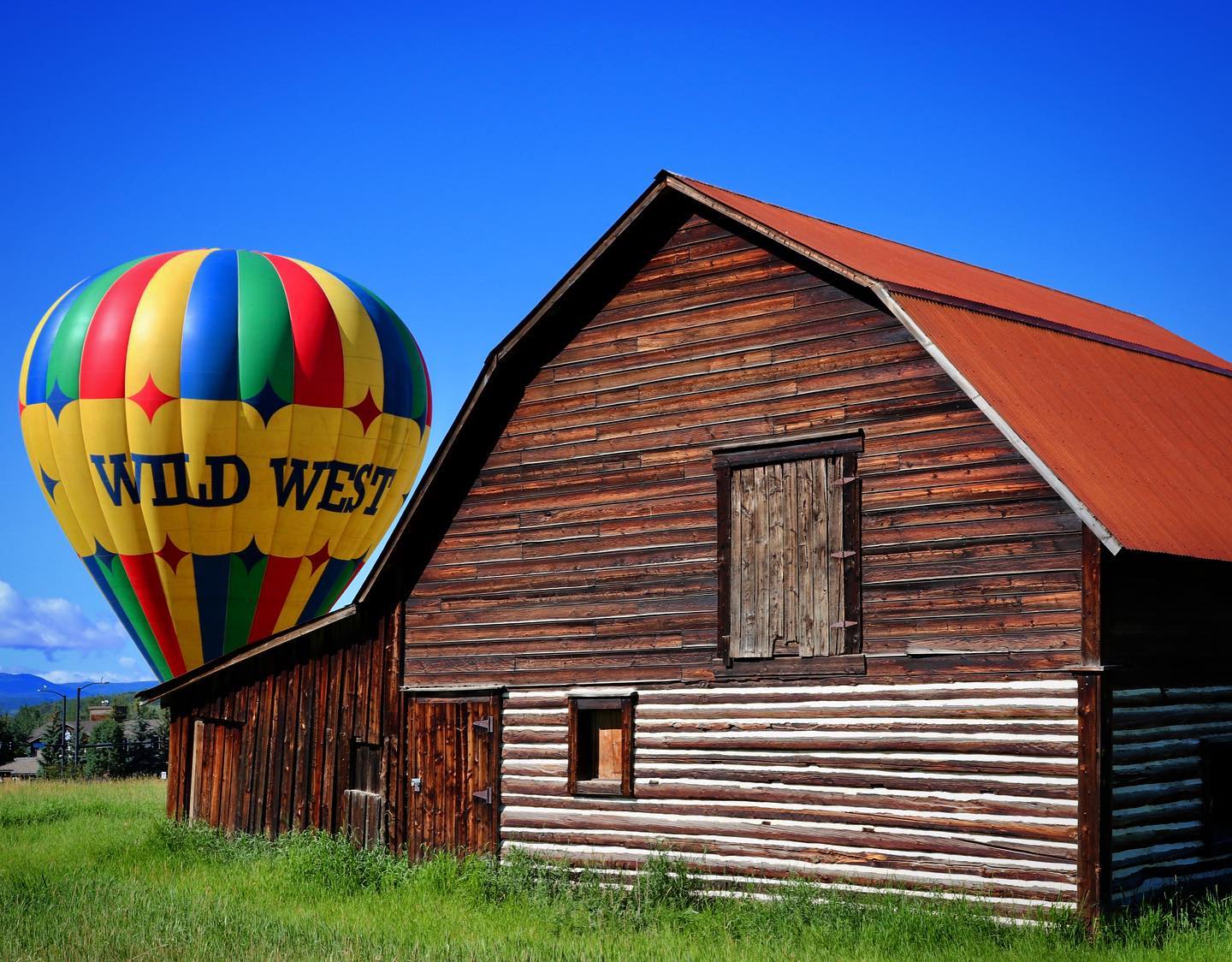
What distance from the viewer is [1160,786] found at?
54.4ft

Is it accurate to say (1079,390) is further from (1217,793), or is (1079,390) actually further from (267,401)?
(267,401)

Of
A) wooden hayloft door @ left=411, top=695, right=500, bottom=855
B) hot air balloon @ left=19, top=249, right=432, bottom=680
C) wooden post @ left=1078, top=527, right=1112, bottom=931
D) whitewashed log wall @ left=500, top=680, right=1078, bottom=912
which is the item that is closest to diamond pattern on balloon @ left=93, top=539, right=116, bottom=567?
hot air balloon @ left=19, top=249, right=432, bottom=680

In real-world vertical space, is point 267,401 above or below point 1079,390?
above

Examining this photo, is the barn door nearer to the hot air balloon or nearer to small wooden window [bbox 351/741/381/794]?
small wooden window [bbox 351/741/381/794]

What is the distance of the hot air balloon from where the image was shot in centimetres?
3350

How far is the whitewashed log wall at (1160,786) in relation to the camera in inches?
626

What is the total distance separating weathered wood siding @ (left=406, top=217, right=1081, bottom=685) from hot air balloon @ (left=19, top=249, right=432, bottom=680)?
13143 mm

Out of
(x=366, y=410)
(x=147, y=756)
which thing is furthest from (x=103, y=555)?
(x=147, y=756)

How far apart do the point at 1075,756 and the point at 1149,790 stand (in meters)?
1.37

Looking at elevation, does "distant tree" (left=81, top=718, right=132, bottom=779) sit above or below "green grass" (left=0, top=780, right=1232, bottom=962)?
below

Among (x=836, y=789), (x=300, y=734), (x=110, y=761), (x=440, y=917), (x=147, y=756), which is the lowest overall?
(x=110, y=761)

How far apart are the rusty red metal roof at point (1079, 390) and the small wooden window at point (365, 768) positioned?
29.3 ft

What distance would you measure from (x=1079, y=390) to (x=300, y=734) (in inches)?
464

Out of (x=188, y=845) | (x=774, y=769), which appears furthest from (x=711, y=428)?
(x=188, y=845)
